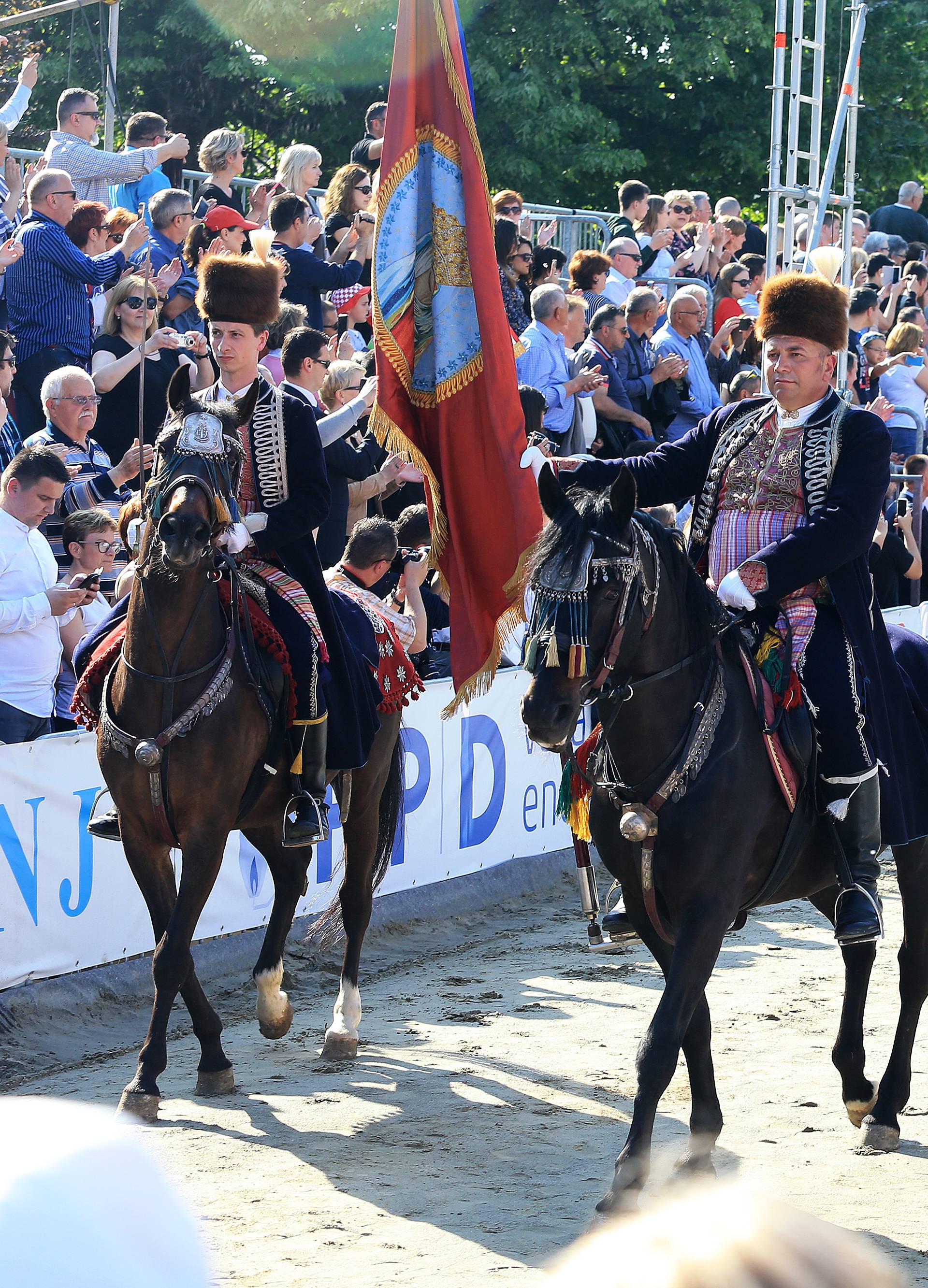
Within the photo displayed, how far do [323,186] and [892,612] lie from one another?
13640mm

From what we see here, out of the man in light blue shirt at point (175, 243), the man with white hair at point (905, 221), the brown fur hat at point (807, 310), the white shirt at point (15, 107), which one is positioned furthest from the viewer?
the man with white hair at point (905, 221)

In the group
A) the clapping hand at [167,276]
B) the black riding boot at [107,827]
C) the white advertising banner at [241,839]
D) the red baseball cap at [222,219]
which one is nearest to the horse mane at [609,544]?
the black riding boot at [107,827]

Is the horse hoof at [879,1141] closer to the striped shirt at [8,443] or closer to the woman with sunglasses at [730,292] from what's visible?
the striped shirt at [8,443]

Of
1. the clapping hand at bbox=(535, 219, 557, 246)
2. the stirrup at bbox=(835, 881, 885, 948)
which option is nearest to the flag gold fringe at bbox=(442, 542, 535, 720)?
the stirrup at bbox=(835, 881, 885, 948)

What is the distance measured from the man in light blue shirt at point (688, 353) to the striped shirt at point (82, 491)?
→ 215 inches

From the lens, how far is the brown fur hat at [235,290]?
6809mm

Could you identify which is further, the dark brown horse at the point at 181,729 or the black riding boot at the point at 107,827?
the black riding boot at the point at 107,827

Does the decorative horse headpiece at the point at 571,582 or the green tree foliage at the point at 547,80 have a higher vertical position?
the green tree foliage at the point at 547,80

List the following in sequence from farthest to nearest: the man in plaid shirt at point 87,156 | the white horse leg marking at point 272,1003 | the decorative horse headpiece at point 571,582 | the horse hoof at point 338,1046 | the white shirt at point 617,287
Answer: the white shirt at point 617,287 → the man in plaid shirt at point 87,156 → the horse hoof at point 338,1046 → the white horse leg marking at point 272,1003 → the decorative horse headpiece at point 571,582

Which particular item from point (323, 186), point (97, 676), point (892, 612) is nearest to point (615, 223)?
point (323, 186)

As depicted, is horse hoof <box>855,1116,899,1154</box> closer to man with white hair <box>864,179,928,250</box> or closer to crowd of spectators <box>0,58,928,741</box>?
crowd of spectators <box>0,58,928,741</box>

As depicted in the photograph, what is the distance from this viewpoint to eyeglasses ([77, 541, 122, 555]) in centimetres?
830

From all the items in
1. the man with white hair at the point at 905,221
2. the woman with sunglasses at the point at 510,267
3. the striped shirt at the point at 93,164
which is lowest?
the woman with sunglasses at the point at 510,267

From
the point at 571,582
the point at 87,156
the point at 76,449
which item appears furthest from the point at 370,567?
the point at 87,156
